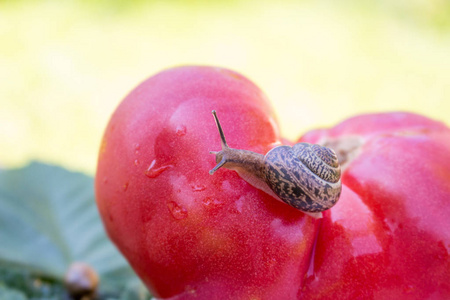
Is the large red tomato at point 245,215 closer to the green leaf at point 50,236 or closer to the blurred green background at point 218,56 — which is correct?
the green leaf at point 50,236

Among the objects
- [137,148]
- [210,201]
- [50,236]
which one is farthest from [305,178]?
[50,236]

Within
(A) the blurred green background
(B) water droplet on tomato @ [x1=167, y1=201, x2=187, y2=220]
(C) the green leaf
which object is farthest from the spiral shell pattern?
(A) the blurred green background

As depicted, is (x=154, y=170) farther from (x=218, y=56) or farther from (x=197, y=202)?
(x=218, y=56)

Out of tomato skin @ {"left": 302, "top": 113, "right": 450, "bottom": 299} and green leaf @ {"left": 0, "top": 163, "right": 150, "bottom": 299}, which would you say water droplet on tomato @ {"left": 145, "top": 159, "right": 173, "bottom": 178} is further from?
green leaf @ {"left": 0, "top": 163, "right": 150, "bottom": 299}

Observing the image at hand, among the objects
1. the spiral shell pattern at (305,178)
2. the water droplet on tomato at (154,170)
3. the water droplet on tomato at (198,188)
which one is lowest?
the spiral shell pattern at (305,178)

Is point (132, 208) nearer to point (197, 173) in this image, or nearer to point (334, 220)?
point (197, 173)

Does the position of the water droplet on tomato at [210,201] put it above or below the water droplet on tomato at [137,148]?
below

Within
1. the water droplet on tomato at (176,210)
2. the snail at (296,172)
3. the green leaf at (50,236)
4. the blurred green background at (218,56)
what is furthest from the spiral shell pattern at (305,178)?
the blurred green background at (218,56)

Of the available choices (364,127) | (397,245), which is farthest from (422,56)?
(397,245)
